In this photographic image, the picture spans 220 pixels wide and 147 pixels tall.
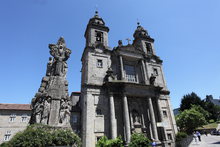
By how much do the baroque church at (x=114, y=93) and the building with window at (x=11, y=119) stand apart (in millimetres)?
13578

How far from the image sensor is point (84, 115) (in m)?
15.5

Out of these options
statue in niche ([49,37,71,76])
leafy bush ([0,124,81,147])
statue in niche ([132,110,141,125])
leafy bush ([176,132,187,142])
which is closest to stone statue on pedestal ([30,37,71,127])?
statue in niche ([49,37,71,76])

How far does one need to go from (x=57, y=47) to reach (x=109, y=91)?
10049 millimetres

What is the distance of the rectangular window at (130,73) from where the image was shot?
2134cm

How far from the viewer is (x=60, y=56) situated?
339 inches

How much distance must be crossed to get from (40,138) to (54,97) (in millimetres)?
2254

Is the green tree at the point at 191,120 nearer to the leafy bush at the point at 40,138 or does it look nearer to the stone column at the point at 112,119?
the stone column at the point at 112,119

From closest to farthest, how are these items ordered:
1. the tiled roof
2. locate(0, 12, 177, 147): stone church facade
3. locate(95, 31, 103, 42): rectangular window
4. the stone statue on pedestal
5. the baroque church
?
the stone statue on pedestal → locate(0, 12, 177, 147): stone church facade → the baroque church → locate(95, 31, 103, 42): rectangular window → the tiled roof

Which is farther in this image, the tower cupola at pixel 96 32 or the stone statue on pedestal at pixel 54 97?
the tower cupola at pixel 96 32

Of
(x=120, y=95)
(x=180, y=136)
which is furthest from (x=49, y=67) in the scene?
(x=180, y=136)

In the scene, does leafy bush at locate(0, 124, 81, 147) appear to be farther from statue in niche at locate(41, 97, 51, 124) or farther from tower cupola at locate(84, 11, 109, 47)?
tower cupola at locate(84, 11, 109, 47)

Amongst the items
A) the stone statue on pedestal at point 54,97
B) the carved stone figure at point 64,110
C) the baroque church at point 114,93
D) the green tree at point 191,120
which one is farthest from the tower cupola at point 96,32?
the green tree at point 191,120

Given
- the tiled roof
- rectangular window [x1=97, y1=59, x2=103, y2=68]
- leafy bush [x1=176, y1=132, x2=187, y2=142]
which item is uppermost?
rectangular window [x1=97, y1=59, x2=103, y2=68]

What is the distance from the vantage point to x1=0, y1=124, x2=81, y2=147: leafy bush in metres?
4.65
